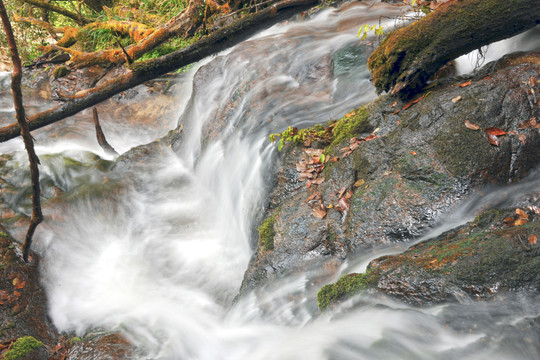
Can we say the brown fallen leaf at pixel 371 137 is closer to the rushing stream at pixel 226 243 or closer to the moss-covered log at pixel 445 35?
the moss-covered log at pixel 445 35

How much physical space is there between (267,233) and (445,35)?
2.99 metres

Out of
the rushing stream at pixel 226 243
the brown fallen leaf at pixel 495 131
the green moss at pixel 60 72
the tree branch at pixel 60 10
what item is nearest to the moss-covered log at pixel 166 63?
the rushing stream at pixel 226 243

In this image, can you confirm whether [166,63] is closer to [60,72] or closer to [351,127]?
[351,127]

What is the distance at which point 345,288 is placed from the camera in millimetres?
3234

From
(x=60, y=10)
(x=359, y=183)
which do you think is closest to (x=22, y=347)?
(x=359, y=183)

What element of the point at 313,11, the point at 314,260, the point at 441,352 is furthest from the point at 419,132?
the point at 313,11

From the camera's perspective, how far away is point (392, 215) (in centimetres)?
374

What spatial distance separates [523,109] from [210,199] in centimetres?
481

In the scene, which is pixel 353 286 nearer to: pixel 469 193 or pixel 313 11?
pixel 469 193

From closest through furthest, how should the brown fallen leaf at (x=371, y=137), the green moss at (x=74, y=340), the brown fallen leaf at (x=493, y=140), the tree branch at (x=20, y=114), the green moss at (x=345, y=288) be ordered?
the green moss at (x=345, y=288), the tree branch at (x=20, y=114), the brown fallen leaf at (x=493, y=140), the brown fallen leaf at (x=371, y=137), the green moss at (x=74, y=340)

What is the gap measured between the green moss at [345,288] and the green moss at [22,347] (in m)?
3.41

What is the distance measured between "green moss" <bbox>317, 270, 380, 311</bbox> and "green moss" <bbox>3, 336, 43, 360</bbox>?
3.41 meters

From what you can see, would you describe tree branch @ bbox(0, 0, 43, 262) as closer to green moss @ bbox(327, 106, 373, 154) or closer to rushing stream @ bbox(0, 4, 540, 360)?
rushing stream @ bbox(0, 4, 540, 360)

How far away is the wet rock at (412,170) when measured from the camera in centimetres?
364
